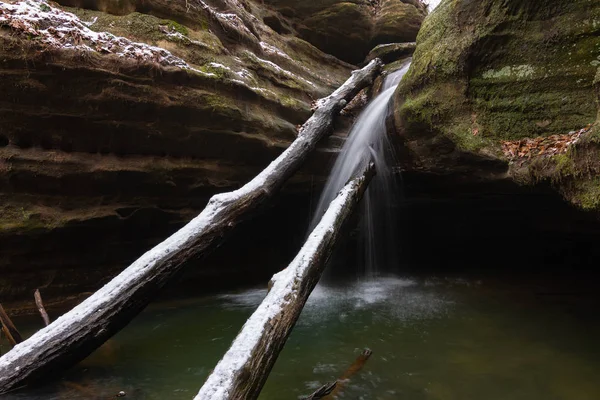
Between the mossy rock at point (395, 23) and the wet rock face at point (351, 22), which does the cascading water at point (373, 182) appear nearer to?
the wet rock face at point (351, 22)

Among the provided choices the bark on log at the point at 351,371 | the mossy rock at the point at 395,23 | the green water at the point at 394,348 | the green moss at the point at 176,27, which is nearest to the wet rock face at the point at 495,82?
the green water at the point at 394,348

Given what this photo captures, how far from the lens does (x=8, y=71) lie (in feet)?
15.6

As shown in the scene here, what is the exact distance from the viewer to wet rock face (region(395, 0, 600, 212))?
4.54 meters

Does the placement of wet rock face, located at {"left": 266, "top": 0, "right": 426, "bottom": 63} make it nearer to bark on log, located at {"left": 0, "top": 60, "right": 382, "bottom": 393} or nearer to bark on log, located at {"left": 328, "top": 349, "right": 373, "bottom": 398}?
bark on log, located at {"left": 0, "top": 60, "right": 382, "bottom": 393}

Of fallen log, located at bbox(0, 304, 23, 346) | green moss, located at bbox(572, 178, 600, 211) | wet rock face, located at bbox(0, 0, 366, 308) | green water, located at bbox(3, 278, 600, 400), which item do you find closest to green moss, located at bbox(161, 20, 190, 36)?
wet rock face, located at bbox(0, 0, 366, 308)

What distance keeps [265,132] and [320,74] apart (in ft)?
12.2

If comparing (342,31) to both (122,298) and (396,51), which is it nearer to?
(396,51)

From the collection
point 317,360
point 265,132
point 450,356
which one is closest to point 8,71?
point 265,132

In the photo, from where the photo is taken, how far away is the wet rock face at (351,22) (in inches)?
428

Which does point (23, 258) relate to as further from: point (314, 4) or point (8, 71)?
point (314, 4)

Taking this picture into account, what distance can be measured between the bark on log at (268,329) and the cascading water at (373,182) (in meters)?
2.69

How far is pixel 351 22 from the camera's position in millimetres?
11297

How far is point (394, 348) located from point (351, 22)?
396 inches

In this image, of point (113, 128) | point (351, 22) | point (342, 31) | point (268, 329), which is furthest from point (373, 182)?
point (351, 22)
